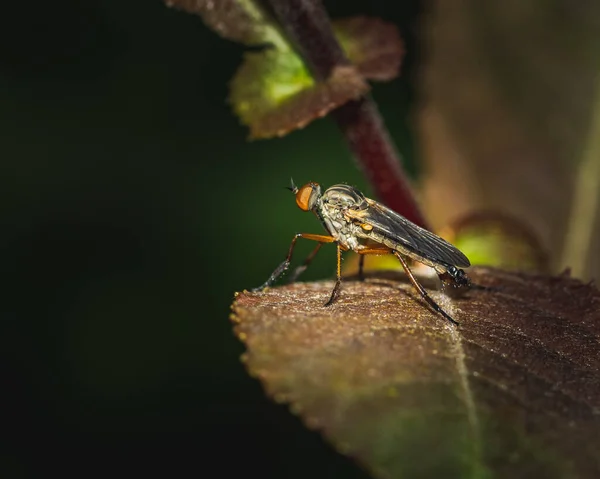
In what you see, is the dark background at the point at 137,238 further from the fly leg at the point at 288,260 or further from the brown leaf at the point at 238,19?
the brown leaf at the point at 238,19

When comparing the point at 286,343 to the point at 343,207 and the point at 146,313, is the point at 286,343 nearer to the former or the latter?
the point at 343,207

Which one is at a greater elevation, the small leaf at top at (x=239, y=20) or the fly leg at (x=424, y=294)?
the small leaf at top at (x=239, y=20)

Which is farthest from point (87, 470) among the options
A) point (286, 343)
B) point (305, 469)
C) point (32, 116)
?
point (286, 343)

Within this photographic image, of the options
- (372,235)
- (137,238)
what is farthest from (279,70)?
(137,238)

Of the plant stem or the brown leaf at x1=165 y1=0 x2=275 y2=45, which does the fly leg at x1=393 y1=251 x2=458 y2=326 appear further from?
the brown leaf at x1=165 y1=0 x2=275 y2=45

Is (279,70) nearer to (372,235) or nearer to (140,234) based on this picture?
(372,235)

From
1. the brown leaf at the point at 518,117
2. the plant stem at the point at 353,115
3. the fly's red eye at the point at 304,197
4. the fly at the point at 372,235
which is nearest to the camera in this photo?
the plant stem at the point at 353,115

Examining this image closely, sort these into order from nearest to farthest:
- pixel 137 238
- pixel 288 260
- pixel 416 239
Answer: pixel 416 239 < pixel 288 260 < pixel 137 238

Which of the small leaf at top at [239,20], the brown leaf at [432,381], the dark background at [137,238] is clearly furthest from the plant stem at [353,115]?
the dark background at [137,238]

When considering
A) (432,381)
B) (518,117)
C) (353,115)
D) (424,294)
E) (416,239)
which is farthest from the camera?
(518,117)
